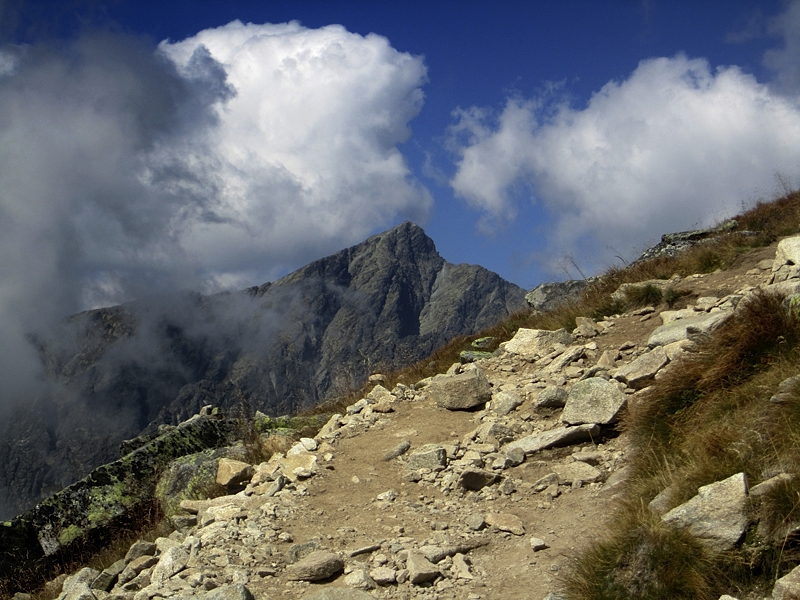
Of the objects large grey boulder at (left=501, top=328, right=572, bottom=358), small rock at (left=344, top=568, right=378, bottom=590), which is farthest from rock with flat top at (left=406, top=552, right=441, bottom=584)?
large grey boulder at (left=501, top=328, right=572, bottom=358)

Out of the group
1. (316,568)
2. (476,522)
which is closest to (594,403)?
(476,522)

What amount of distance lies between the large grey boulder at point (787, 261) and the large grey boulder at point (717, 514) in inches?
223

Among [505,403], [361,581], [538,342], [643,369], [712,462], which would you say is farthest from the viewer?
[538,342]

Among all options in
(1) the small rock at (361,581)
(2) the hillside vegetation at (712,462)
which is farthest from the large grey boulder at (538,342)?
(1) the small rock at (361,581)

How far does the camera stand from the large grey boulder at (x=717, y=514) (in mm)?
4016

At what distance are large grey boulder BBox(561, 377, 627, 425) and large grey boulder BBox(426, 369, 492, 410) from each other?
170 centimetres

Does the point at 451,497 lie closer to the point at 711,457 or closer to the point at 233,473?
the point at 711,457

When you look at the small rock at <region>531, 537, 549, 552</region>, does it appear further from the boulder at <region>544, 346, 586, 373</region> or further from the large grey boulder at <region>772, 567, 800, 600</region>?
the boulder at <region>544, 346, 586, 373</region>

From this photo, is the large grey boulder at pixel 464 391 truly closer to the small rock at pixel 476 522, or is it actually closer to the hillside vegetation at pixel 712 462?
the hillside vegetation at pixel 712 462

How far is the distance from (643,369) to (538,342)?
3.03 meters

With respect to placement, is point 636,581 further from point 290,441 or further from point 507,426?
point 290,441

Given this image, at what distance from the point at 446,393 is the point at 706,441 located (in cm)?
477

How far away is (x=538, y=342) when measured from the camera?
1070cm

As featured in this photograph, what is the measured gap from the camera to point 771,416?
4.68 m
